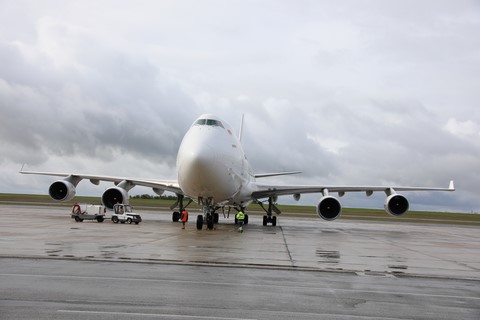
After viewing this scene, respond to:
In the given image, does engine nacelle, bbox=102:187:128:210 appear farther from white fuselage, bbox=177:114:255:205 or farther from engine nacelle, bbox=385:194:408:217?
engine nacelle, bbox=385:194:408:217

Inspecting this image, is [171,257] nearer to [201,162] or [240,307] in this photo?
[240,307]

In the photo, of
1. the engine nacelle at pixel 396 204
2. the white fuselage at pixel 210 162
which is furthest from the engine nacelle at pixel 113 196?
the engine nacelle at pixel 396 204

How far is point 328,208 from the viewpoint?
1210 inches

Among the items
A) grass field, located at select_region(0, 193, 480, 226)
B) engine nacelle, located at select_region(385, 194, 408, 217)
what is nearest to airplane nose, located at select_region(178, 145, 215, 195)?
engine nacelle, located at select_region(385, 194, 408, 217)

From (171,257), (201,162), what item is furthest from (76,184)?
(171,257)

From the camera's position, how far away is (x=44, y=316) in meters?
6.33

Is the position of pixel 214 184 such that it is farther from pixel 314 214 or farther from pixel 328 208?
pixel 314 214

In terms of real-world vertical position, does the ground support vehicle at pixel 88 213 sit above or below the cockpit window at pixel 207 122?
below

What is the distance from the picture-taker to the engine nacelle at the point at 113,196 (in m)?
31.3

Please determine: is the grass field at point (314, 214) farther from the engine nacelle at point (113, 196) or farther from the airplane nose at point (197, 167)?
the airplane nose at point (197, 167)

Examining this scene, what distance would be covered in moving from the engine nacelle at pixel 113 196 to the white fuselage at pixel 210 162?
6.52 meters

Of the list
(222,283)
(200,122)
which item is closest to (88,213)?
(200,122)

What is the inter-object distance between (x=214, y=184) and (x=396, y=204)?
13147 millimetres

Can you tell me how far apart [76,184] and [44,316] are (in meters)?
28.2
